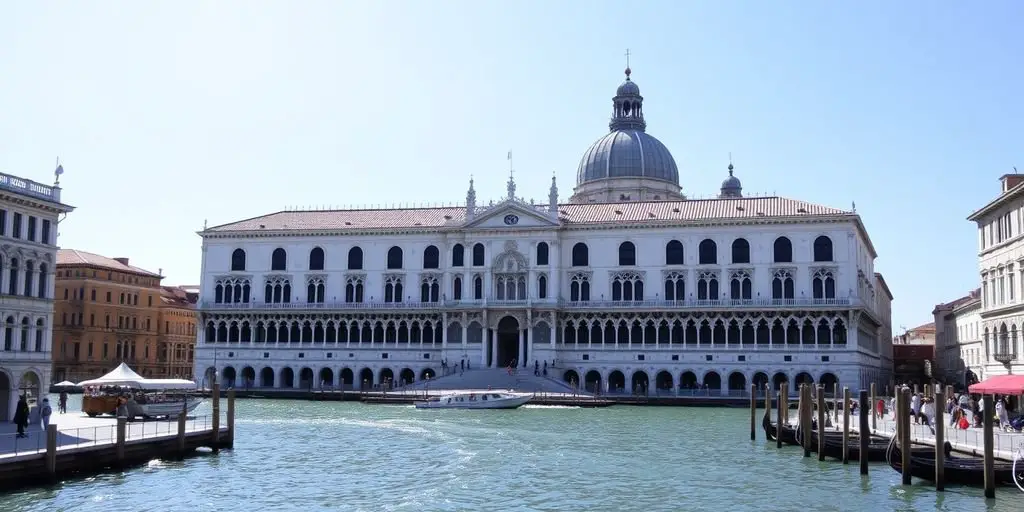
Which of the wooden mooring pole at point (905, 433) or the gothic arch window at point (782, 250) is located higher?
the gothic arch window at point (782, 250)

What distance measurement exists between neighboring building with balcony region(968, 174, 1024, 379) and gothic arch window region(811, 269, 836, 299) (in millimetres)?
19260

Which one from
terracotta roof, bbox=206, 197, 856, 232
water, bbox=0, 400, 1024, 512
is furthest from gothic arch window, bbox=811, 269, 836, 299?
water, bbox=0, 400, 1024, 512

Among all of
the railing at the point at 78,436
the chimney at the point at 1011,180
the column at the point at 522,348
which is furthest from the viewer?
the column at the point at 522,348

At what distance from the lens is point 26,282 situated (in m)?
36.8

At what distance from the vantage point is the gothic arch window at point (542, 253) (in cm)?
7412

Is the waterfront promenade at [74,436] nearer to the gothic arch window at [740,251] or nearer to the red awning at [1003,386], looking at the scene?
the red awning at [1003,386]

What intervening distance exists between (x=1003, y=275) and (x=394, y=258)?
42.6 m

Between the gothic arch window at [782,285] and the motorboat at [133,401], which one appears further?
the gothic arch window at [782,285]

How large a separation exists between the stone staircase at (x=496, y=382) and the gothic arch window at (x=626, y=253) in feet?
31.1

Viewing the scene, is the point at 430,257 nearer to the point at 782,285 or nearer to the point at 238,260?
the point at 238,260

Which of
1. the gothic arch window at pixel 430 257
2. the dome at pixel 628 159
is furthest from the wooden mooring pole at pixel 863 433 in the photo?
the dome at pixel 628 159

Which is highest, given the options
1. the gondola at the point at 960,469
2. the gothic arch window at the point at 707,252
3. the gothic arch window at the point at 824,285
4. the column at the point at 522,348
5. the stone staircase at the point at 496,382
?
the gothic arch window at the point at 707,252

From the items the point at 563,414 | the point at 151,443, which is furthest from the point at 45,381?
the point at 563,414

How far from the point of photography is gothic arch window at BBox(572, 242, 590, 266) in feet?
243
